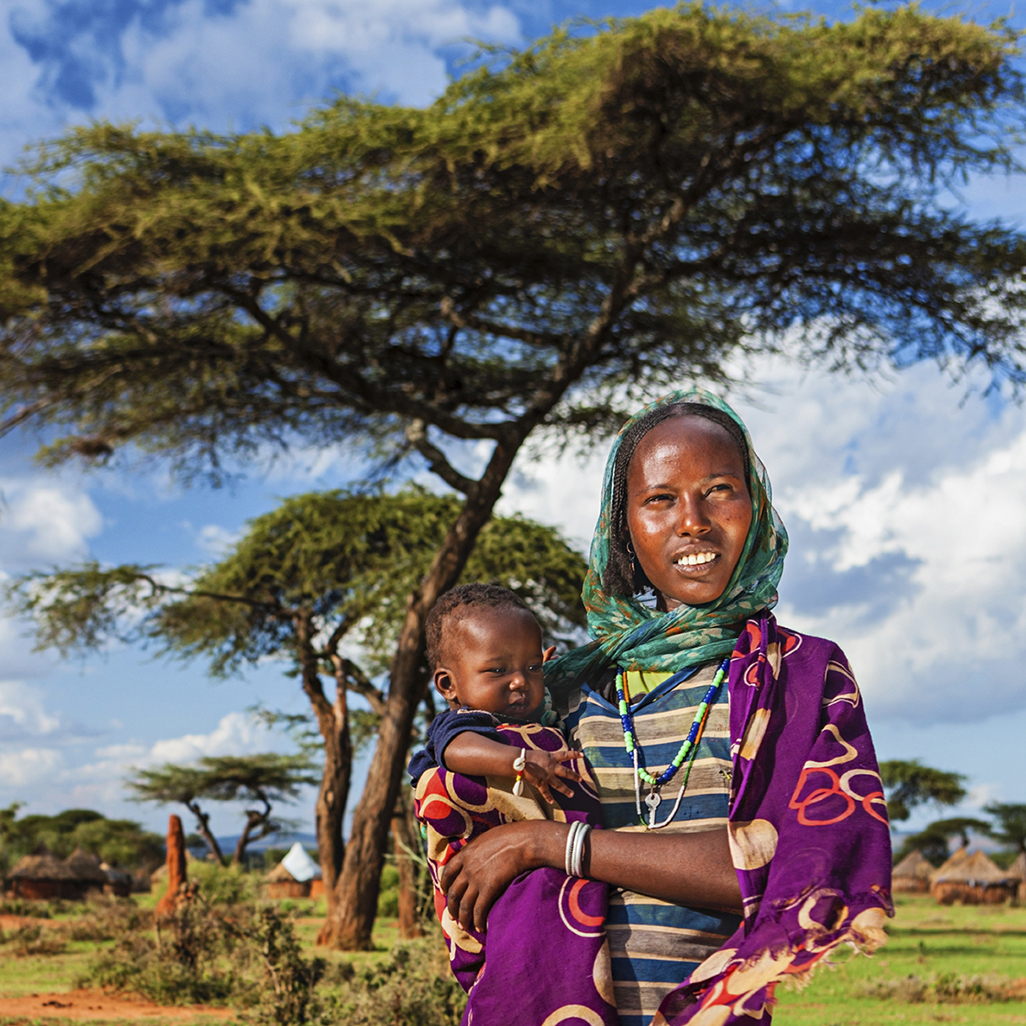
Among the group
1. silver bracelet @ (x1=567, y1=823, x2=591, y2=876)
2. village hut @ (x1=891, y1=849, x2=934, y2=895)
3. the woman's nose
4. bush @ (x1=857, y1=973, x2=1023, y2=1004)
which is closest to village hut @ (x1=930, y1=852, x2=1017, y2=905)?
village hut @ (x1=891, y1=849, x2=934, y2=895)

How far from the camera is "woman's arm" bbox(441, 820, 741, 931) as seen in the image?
5.04ft

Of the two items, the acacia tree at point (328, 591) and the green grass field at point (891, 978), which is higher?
the acacia tree at point (328, 591)

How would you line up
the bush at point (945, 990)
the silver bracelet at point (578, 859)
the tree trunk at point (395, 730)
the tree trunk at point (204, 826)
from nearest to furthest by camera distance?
the silver bracelet at point (578, 859)
the bush at point (945, 990)
the tree trunk at point (395, 730)
the tree trunk at point (204, 826)

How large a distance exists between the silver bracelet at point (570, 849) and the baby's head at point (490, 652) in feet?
1.03

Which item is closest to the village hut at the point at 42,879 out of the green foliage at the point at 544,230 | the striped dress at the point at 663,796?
the green foliage at the point at 544,230

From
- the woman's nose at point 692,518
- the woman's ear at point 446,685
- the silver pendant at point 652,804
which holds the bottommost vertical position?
the silver pendant at point 652,804

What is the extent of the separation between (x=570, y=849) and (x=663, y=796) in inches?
7.6

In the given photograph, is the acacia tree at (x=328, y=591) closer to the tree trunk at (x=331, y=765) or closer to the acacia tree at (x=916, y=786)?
→ the tree trunk at (x=331, y=765)

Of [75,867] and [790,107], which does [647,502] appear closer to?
[790,107]

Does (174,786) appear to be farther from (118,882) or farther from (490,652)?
(490,652)

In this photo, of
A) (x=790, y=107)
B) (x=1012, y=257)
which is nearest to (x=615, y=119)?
(x=790, y=107)

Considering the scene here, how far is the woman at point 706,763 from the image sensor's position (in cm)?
144

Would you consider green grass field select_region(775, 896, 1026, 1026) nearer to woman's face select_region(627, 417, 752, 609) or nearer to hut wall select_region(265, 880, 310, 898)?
woman's face select_region(627, 417, 752, 609)

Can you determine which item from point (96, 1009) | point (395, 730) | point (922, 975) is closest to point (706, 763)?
point (96, 1009)
